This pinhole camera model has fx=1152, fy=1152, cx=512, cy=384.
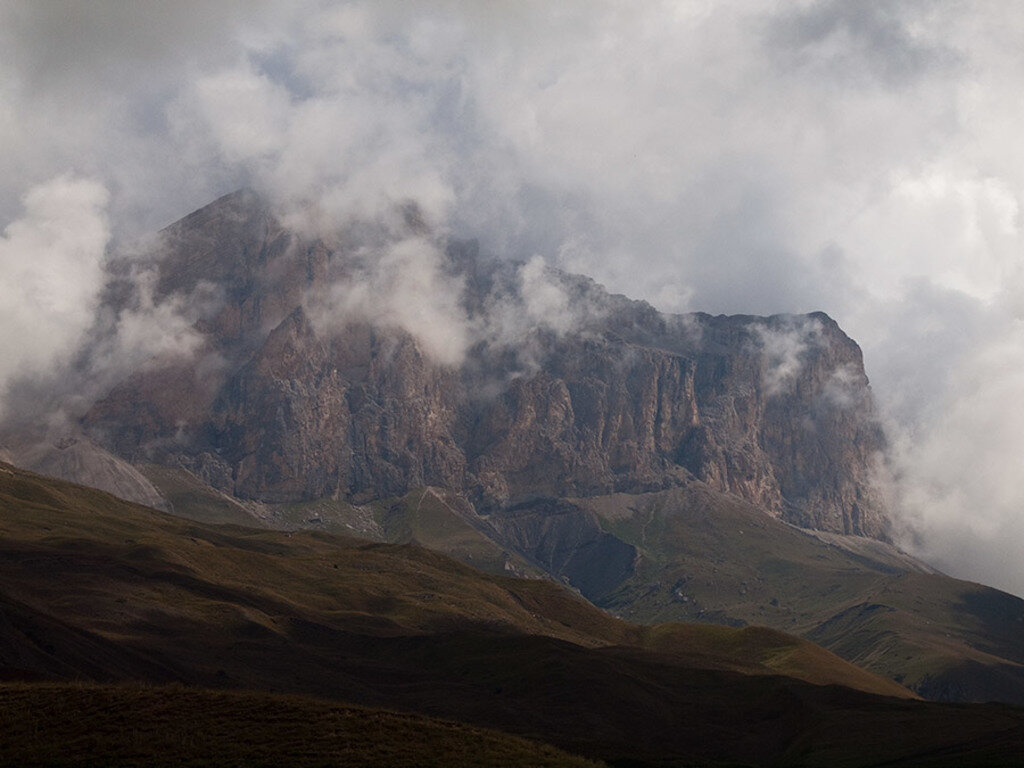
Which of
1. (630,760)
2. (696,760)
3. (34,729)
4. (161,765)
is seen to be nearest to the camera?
(161,765)

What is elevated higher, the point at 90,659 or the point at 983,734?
the point at 983,734

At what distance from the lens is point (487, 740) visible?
96562 mm

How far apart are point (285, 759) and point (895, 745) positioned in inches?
5244

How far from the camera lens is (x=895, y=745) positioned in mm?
189375

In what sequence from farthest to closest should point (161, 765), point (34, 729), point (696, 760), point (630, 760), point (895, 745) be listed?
point (895, 745)
point (696, 760)
point (630, 760)
point (34, 729)
point (161, 765)

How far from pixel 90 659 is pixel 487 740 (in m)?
124

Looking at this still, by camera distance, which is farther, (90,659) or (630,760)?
(90,659)

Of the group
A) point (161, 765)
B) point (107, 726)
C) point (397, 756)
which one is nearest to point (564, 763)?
point (397, 756)

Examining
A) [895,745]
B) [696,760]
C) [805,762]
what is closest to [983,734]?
[895,745]

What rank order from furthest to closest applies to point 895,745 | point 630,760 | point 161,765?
point 895,745 < point 630,760 < point 161,765

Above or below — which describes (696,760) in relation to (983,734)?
below

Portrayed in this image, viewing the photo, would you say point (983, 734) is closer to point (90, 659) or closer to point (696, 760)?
point (696, 760)

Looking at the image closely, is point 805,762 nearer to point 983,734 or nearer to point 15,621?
point 983,734

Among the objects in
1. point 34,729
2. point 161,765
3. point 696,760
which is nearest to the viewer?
point 161,765
